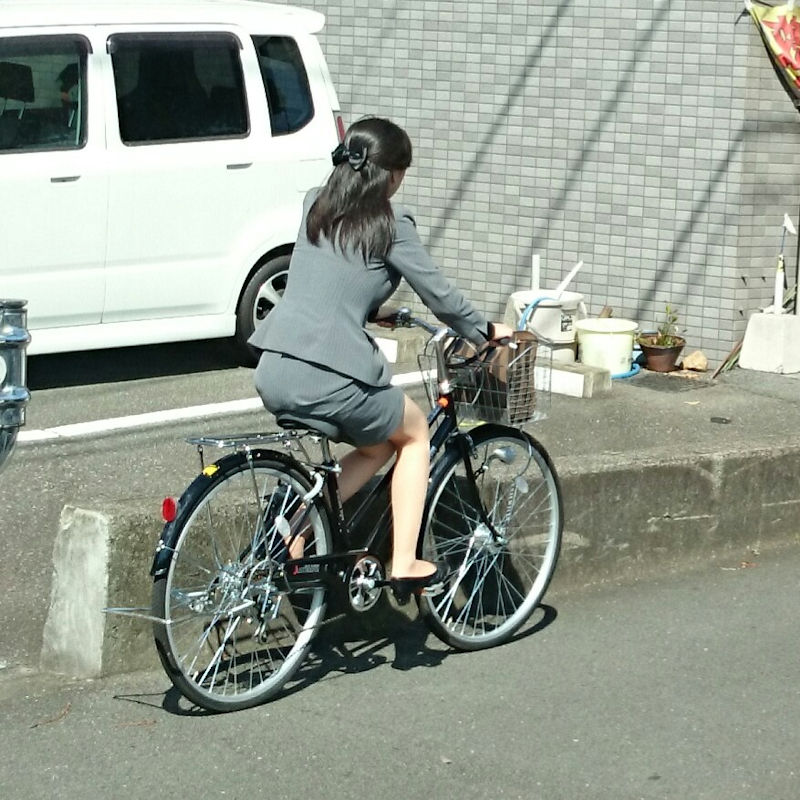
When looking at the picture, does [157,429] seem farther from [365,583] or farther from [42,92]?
[365,583]

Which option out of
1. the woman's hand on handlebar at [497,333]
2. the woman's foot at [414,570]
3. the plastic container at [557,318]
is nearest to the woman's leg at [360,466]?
the woman's foot at [414,570]

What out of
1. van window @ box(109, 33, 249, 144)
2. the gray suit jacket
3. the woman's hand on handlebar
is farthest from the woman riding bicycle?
van window @ box(109, 33, 249, 144)

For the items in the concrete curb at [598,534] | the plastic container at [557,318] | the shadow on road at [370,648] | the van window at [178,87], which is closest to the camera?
the concrete curb at [598,534]

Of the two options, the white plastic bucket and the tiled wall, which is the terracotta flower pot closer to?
the white plastic bucket

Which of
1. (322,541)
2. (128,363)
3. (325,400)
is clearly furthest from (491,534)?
(128,363)

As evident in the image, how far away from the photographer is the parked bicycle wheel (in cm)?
454

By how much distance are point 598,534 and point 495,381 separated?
4.26 feet

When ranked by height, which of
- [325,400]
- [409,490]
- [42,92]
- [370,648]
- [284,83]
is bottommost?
[370,648]

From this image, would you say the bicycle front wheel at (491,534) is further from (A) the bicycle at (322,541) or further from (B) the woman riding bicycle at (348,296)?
(B) the woman riding bicycle at (348,296)

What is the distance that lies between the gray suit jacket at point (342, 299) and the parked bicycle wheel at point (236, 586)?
0.35 meters

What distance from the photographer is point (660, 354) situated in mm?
9266

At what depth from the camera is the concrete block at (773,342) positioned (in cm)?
920

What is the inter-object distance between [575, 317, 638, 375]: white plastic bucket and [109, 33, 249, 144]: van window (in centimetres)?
234

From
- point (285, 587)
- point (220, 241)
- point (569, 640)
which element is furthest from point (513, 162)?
point (285, 587)
